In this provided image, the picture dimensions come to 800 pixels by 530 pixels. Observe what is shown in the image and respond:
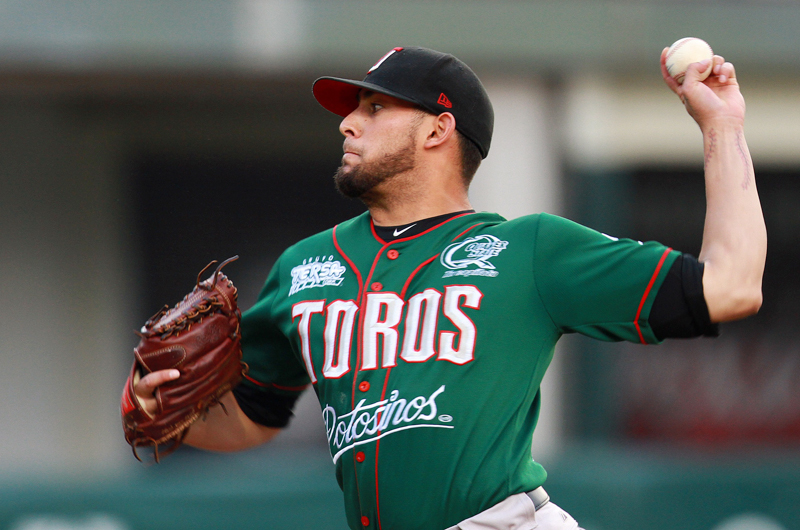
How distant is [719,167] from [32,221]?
18.7ft

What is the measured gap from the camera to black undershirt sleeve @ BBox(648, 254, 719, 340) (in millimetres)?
1819

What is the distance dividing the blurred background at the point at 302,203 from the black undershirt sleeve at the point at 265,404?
8.76ft

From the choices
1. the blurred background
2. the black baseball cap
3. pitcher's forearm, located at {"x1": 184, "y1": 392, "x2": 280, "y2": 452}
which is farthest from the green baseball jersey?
the blurred background

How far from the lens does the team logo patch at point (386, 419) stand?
1.95 meters

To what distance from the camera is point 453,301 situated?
2.04m

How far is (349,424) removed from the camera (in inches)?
80.9

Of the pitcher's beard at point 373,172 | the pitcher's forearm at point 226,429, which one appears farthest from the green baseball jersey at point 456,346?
the pitcher's forearm at point 226,429

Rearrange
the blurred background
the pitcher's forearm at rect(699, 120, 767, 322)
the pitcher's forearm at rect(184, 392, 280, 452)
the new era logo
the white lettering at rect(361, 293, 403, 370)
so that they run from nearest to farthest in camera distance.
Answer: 1. the pitcher's forearm at rect(699, 120, 767, 322)
2. the white lettering at rect(361, 293, 403, 370)
3. the new era logo
4. the pitcher's forearm at rect(184, 392, 280, 452)
5. the blurred background

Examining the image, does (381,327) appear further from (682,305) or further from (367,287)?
(682,305)

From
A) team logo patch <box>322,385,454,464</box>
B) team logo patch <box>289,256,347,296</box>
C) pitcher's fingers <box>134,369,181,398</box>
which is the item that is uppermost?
team logo patch <box>289,256,347,296</box>

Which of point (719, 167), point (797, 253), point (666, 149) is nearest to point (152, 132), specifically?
point (666, 149)

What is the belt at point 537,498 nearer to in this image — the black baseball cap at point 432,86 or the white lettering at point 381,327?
the white lettering at point 381,327

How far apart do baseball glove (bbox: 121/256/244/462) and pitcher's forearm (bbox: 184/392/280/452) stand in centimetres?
8

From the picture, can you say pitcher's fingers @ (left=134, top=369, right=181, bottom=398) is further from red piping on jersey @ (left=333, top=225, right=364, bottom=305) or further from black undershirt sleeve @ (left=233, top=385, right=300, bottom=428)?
red piping on jersey @ (left=333, top=225, right=364, bottom=305)
